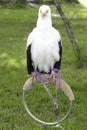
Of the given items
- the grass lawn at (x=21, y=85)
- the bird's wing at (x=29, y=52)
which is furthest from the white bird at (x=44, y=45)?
the grass lawn at (x=21, y=85)

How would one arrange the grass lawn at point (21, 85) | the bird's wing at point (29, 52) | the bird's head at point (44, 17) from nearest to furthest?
the bird's head at point (44, 17), the bird's wing at point (29, 52), the grass lawn at point (21, 85)

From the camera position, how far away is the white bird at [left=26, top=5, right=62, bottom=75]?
351cm

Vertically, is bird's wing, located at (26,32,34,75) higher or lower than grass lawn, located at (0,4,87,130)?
higher

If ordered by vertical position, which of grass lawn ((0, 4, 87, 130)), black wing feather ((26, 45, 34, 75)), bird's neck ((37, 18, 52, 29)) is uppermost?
bird's neck ((37, 18, 52, 29))

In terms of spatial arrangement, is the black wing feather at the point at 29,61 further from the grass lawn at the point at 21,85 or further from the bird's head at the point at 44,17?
the grass lawn at the point at 21,85

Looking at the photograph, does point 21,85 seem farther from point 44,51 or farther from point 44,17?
point 44,17

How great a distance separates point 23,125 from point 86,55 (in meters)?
3.58

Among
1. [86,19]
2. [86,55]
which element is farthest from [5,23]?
[86,55]

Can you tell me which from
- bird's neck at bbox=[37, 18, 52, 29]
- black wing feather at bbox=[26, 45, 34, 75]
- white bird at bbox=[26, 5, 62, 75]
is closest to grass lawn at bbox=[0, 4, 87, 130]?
black wing feather at bbox=[26, 45, 34, 75]

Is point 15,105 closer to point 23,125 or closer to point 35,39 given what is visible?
point 23,125

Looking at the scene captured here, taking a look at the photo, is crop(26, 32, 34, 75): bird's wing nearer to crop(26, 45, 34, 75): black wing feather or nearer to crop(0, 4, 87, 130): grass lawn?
crop(26, 45, 34, 75): black wing feather

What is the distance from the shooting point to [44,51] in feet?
11.7

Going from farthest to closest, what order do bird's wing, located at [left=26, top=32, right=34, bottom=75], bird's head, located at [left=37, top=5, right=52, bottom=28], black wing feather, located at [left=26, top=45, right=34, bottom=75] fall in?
black wing feather, located at [left=26, top=45, right=34, bottom=75], bird's wing, located at [left=26, top=32, right=34, bottom=75], bird's head, located at [left=37, top=5, right=52, bottom=28]

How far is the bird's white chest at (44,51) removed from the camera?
3.52 metres
